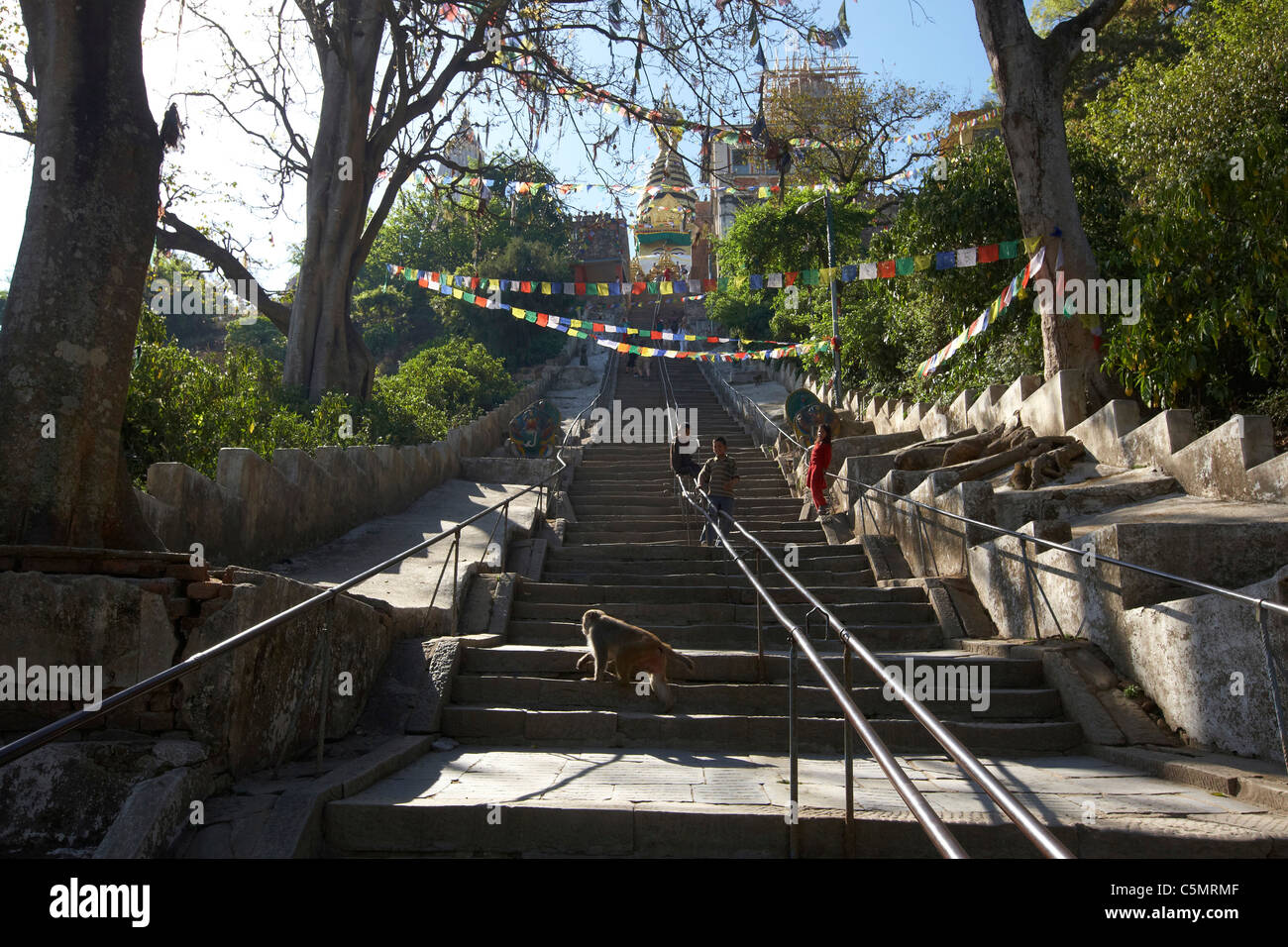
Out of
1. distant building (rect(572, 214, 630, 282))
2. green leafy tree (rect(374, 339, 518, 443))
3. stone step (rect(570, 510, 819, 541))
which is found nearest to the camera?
stone step (rect(570, 510, 819, 541))

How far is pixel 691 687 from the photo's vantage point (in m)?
6.26

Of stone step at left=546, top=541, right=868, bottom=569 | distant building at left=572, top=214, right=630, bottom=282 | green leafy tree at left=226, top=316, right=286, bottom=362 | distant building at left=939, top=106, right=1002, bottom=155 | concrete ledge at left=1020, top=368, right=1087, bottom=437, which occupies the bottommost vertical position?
stone step at left=546, top=541, right=868, bottom=569

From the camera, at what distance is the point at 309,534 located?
9641mm

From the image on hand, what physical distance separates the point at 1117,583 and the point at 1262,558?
819 mm

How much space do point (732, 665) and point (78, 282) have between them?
14.9 feet

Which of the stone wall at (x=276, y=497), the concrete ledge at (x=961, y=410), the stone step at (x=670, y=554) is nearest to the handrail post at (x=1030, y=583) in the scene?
the stone step at (x=670, y=554)

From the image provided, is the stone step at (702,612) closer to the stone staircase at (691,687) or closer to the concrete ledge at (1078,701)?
the stone staircase at (691,687)

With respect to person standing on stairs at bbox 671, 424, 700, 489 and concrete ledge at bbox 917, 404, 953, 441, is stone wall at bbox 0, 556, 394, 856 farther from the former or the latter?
concrete ledge at bbox 917, 404, 953, 441

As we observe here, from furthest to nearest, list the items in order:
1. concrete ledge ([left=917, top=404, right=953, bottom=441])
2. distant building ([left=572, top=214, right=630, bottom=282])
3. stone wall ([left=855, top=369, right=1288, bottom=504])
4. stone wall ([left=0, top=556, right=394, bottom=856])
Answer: distant building ([left=572, top=214, right=630, bottom=282]), concrete ledge ([left=917, top=404, right=953, bottom=441]), stone wall ([left=855, top=369, right=1288, bottom=504]), stone wall ([left=0, top=556, right=394, bottom=856])

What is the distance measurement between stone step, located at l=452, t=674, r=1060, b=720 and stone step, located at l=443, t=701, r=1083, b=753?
275 mm

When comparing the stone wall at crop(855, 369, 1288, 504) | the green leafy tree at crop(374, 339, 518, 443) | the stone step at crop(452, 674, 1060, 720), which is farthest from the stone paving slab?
the green leafy tree at crop(374, 339, 518, 443)

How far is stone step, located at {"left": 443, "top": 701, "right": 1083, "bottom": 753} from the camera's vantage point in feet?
18.6
